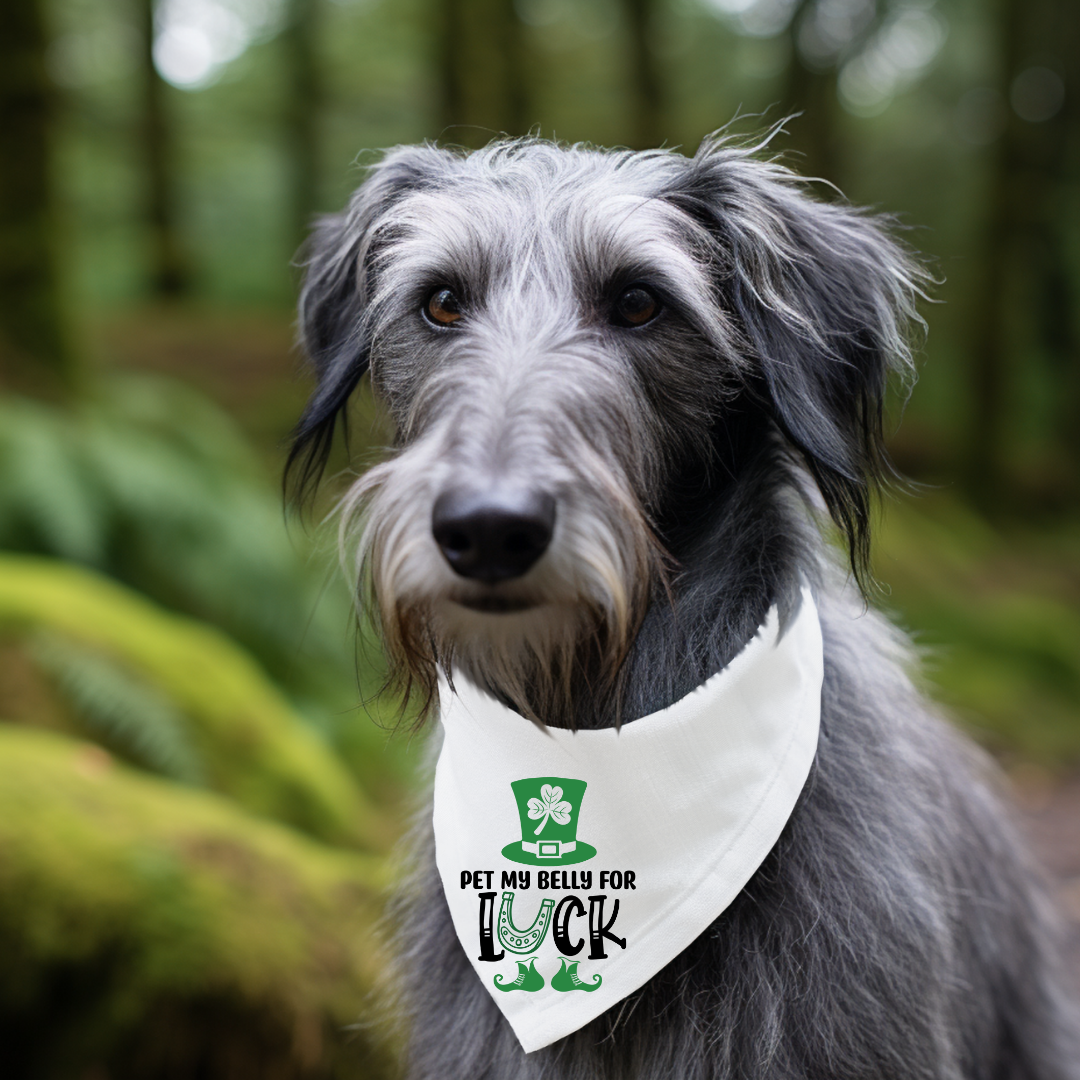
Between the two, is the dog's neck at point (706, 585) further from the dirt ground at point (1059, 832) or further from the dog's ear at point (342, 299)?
the dirt ground at point (1059, 832)

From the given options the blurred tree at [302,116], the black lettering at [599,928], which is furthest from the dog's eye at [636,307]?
the blurred tree at [302,116]

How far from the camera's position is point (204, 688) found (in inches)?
182

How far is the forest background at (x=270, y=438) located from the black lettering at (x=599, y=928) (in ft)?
2.44

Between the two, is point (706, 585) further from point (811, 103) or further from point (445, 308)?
point (811, 103)

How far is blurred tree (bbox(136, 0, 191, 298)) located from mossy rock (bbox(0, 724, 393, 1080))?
1379cm

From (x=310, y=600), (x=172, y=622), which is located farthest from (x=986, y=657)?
(x=172, y=622)

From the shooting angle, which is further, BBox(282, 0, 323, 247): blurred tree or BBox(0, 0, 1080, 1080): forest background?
BBox(282, 0, 323, 247): blurred tree

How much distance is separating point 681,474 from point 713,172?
76 cm

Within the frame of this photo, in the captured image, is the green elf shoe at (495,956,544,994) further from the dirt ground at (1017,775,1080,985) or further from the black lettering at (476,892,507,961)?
the dirt ground at (1017,775,1080,985)

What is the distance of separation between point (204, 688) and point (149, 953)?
162 cm

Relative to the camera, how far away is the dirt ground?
247 inches

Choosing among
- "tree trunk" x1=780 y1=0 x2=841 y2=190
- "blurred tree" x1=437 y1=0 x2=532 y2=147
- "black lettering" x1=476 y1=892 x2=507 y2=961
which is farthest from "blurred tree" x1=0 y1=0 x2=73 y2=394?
"tree trunk" x1=780 y1=0 x2=841 y2=190

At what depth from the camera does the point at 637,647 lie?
2.56 metres

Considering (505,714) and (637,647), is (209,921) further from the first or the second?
(637,647)
